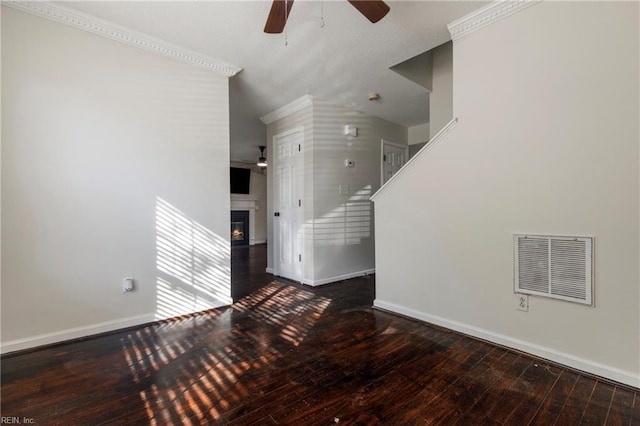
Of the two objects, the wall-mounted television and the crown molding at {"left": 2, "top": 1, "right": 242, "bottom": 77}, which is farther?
the wall-mounted television

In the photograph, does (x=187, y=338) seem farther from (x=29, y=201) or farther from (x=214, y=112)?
(x=214, y=112)

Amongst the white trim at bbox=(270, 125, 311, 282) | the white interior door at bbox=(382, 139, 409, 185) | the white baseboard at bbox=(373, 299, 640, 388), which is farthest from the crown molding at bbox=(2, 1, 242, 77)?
the white baseboard at bbox=(373, 299, 640, 388)

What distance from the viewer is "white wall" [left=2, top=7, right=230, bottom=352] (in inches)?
82.4

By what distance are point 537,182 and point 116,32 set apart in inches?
136

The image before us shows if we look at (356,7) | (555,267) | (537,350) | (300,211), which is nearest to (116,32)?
(356,7)

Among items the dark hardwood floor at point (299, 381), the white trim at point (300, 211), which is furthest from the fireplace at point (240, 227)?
the dark hardwood floor at point (299, 381)

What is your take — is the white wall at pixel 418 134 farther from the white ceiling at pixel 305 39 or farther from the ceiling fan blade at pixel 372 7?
the ceiling fan blade at pixel 372 7

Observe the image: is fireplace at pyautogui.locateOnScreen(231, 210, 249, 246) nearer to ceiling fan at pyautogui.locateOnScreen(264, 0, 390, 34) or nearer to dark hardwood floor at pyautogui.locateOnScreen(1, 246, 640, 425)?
dark hardwood floor at pyautogui.locateOnScreen(1, 246, 640, 425)

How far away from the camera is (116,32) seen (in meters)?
2.43

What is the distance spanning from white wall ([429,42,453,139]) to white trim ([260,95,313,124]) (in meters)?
1.53

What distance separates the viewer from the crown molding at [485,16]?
2.08m

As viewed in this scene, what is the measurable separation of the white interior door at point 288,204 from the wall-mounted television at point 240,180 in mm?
3917

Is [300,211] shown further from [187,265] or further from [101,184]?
[101,184]

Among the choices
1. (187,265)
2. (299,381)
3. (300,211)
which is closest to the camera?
(299,381)
